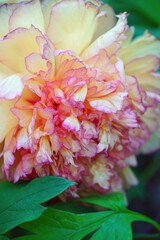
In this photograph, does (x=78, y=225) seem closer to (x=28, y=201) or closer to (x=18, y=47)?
(x=28, y=201)

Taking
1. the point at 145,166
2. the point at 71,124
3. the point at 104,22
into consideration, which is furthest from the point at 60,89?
the point at 145,166

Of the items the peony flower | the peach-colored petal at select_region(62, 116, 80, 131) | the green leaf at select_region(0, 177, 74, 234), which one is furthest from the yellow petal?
the green leaf at select_region(0, 177, 74, 234)

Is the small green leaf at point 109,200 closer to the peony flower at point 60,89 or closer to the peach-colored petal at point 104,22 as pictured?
the peony flower at point 60,89

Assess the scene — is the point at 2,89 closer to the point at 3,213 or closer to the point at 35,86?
the point at 35,86

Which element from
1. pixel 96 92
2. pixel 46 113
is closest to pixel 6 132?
pixel 46 113

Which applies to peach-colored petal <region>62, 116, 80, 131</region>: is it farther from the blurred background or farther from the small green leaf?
the blurred background
